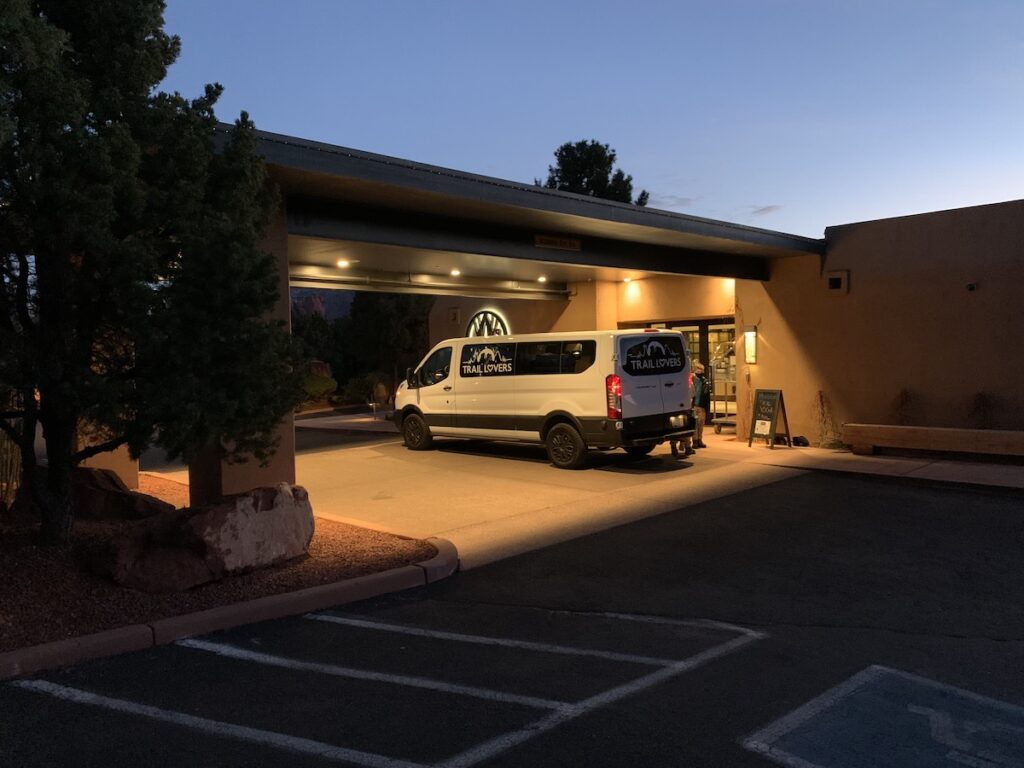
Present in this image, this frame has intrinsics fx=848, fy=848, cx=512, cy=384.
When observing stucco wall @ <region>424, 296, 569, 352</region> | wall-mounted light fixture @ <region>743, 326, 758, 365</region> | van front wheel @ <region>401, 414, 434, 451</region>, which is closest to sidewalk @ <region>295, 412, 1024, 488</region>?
wall-mounted light fixture @ <region>743, 326, 758, 365</region>

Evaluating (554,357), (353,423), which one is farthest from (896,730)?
(353,423)

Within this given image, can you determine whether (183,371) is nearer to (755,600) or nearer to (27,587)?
(27,587)

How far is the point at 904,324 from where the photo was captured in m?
15.3

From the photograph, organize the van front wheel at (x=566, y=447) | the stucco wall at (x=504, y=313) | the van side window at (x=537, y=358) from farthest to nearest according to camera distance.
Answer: the stucco wall at (x=504, y=313)
the van side window at (x=537, y=358)
the van front wheel at (x=566, y=447)

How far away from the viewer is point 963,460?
14.0 metres

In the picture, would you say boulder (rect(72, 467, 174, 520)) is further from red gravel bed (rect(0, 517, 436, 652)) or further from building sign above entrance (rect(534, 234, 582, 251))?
building sign above entrance (rect(534, 234, 582, 251))

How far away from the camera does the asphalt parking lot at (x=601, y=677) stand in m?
4.11

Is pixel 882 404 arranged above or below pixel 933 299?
below

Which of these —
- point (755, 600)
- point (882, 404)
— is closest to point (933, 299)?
point (882, 404)

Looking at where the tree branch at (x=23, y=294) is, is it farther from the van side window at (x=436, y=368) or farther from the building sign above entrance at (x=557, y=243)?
the van side window at (x=436, y=368)

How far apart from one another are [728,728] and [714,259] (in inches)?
533

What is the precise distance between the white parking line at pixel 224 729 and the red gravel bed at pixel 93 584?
67 cm

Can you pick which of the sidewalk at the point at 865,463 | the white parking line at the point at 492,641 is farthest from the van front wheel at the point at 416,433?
the white parking line at the point at 492,641

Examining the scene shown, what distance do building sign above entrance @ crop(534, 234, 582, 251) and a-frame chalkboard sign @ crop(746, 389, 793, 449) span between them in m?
5.12
